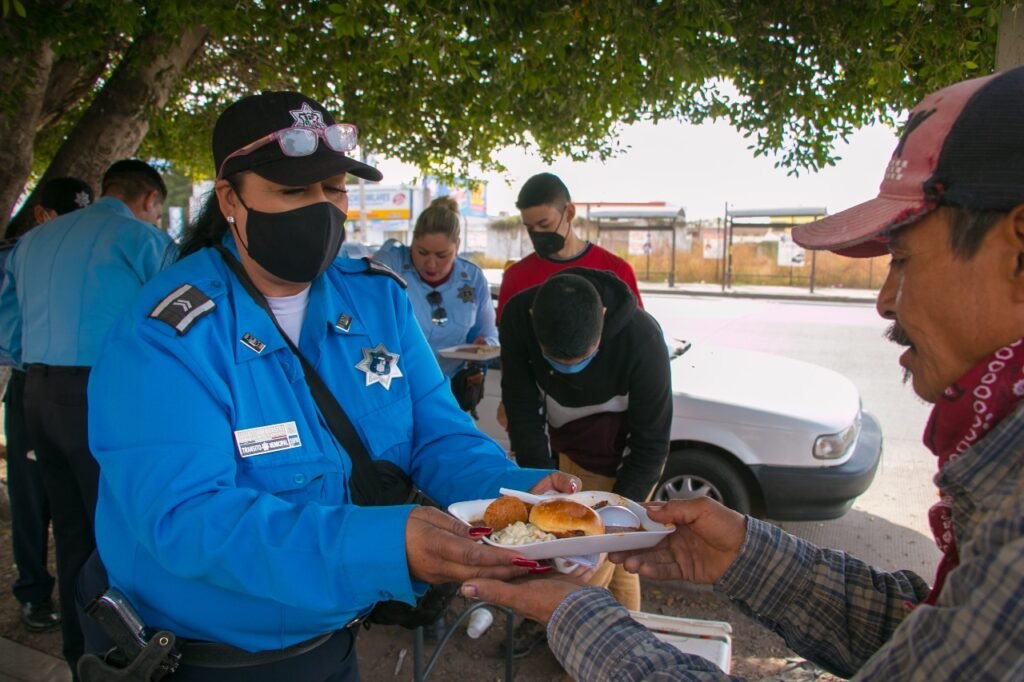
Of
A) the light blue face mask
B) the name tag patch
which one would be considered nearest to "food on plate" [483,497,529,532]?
the name tag patch

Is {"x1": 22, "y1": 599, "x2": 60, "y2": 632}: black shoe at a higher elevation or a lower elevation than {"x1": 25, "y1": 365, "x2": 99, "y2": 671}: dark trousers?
lower

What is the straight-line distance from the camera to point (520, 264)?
4727 millimetres

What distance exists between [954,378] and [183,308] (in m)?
1.39

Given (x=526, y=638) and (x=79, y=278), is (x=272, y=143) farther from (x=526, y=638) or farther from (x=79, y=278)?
(x=526, y=638)

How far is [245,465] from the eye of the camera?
1497 millimetres

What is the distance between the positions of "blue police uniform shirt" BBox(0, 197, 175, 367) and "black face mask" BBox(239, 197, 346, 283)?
1.86 meters

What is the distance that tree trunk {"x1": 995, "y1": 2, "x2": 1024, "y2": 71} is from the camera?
279cm

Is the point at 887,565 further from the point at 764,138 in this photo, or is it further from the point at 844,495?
the point at 764,138

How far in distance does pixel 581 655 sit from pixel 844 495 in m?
3.98

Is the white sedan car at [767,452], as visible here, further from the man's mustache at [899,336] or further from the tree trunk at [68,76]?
the tree trunk at [68,76]

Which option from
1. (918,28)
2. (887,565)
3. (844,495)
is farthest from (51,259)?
(887,565)

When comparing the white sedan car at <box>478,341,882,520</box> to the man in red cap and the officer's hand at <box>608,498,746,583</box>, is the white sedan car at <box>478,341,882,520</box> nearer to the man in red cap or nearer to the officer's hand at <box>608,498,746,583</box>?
the officer's hand at <box>608,498,746,583</box>

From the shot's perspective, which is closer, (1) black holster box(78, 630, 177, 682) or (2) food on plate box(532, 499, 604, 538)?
(1) black holster box(78, 630, 177, 682)

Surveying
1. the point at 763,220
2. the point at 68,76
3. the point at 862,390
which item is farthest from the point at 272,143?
the point at 763,220
